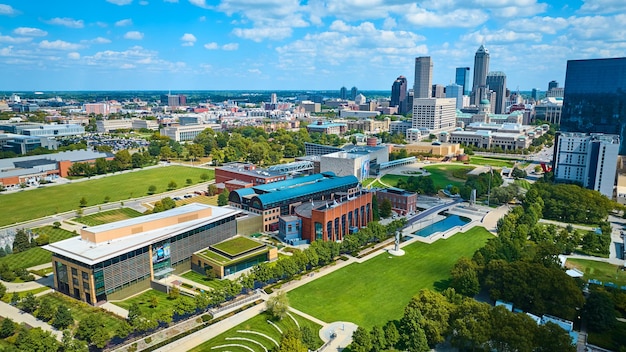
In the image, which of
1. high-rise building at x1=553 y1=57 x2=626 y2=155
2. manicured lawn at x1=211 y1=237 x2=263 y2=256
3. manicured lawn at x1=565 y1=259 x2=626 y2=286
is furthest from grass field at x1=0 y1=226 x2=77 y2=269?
high-rise building at x1=553 y1=57 x2=626 y2=155

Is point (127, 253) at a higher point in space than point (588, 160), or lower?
lower

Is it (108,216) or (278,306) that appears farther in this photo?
(108,216)

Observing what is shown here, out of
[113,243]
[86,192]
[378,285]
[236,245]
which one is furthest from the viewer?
[86,192]

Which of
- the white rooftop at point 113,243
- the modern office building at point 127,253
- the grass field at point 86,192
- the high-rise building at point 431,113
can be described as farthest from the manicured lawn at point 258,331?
the high-rise building at point 431,113

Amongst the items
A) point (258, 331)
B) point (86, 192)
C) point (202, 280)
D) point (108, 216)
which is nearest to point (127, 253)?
point (202, 280)

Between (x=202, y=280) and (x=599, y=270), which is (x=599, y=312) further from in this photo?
(x=202, y=280)

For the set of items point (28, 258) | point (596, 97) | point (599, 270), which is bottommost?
point (28, 258)
